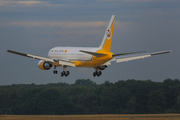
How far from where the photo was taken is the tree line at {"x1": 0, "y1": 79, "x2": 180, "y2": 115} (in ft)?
580

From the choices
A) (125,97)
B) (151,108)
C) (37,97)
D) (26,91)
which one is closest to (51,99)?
(37,97)

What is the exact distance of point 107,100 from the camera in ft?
621

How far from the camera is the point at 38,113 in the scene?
179 m

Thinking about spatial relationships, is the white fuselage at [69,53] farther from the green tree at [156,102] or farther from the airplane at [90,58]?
the green tree at [156,102]

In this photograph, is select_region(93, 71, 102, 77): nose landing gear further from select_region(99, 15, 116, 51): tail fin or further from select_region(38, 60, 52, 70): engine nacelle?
select_region(38, 60, 52, 70): engine nacelle

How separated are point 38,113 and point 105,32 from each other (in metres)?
108

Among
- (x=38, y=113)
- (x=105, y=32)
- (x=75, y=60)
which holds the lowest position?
(x=38, y=113)

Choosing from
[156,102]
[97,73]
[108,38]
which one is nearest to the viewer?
[108,38]

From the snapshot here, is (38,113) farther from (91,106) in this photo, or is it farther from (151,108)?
(151,108)

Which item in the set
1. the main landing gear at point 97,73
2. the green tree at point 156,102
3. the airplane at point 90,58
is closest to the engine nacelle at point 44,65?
the airplane at point 90,58

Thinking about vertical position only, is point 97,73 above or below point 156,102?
above

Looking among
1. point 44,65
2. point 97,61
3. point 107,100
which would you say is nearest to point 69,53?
point 44,65

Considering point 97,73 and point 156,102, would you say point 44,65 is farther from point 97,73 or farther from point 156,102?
point 156,102

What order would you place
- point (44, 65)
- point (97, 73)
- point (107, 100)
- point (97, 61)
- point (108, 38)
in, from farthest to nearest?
point (107, 100) → point (97, 73) → point (44, 65) → point (108, 38) → point (97, 61)
